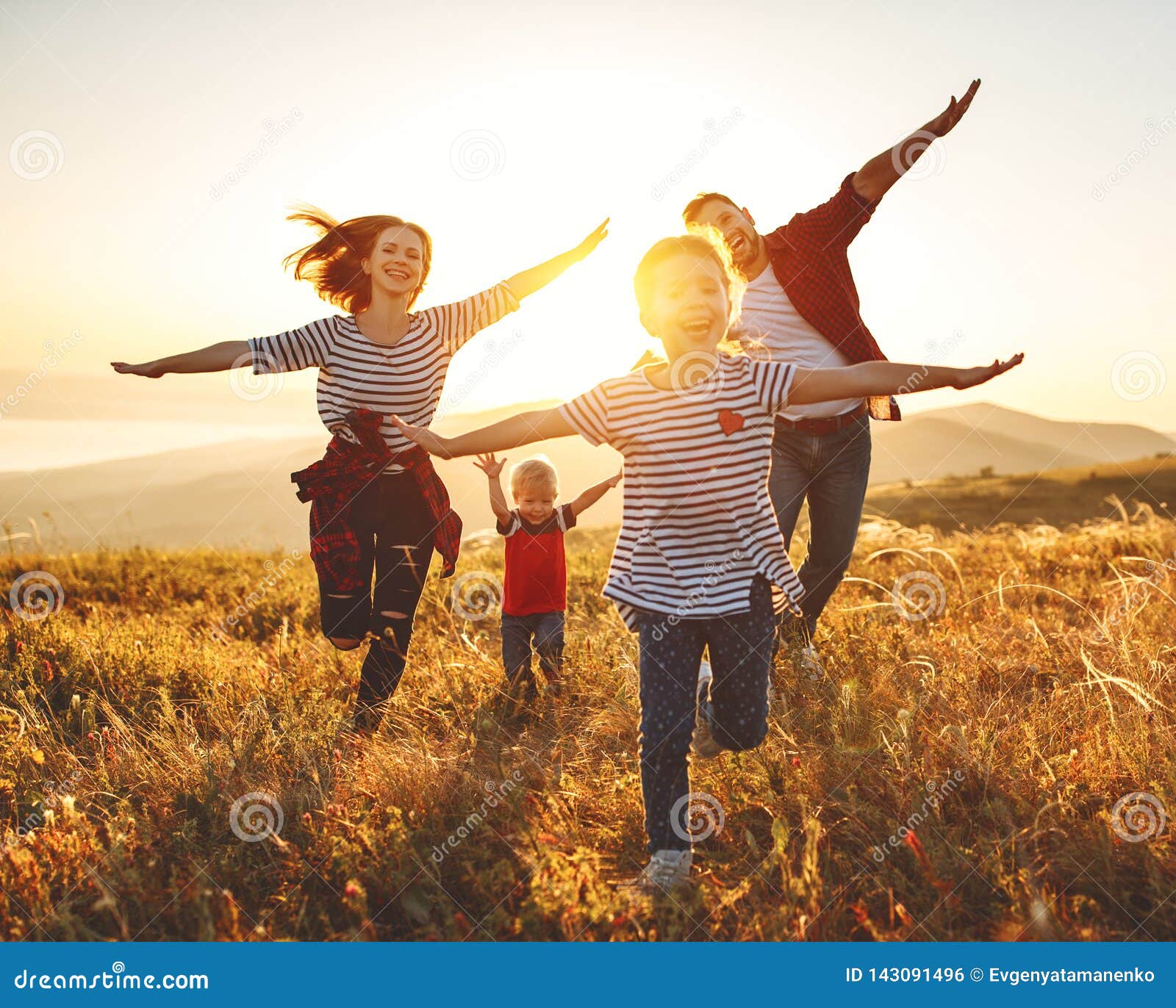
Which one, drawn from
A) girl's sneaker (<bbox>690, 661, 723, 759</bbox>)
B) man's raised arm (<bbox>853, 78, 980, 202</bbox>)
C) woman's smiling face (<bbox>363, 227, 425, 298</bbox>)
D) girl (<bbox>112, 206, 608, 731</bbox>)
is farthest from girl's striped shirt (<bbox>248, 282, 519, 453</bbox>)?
man's raised arm (<bbox>853, 78, 980, 202</bbox>)

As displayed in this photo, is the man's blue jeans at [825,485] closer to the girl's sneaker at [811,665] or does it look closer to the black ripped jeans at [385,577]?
the girl's sneaker at [811,665]

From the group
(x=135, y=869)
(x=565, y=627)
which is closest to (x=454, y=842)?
(x=135, y=869)

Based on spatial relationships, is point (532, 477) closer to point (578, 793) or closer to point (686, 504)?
point (578, 793)

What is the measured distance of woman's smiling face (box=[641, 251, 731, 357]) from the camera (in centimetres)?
320

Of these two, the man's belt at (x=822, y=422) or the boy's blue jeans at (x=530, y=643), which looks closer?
the man's belt at (x=822, y=422)

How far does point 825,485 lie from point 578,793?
216 centimetres

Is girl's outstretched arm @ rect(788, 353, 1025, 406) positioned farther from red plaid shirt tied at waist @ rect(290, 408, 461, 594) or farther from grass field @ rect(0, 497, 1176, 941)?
red plaid shirt tied at waist @ rect(290, 408, 461, 594)

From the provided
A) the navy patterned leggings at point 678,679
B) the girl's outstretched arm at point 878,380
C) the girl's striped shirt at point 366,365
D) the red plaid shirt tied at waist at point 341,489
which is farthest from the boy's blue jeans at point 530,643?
the girl's outstretched arm at point 878,380

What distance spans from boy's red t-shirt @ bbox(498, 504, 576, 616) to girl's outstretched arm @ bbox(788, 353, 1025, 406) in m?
2.43

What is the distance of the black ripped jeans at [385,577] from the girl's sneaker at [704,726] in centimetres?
163

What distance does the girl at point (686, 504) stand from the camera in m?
3.16

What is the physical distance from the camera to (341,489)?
4.55 metres

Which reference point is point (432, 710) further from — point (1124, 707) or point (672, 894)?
point (1124, 707)

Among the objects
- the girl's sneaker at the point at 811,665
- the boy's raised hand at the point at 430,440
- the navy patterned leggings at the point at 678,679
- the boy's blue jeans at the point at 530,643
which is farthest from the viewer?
the boy's blue jeans at the point at 530,643
